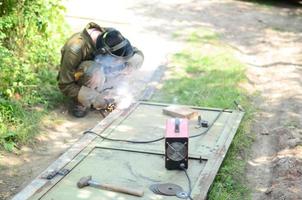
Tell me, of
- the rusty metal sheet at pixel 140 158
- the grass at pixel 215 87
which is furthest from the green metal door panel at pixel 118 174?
the grass at pixel 215 87

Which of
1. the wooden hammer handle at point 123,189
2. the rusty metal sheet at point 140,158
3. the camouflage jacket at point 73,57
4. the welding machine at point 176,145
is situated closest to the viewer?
the wooden hammer handle at point 123,189

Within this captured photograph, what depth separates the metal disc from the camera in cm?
444

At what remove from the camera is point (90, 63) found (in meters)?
6.55

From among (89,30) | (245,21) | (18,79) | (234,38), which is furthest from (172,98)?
(245,21)

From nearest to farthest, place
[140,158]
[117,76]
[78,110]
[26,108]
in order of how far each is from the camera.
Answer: [140,158]
[26,108]
[78,110]
[117,76]

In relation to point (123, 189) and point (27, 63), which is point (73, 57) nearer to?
point (27, 63)

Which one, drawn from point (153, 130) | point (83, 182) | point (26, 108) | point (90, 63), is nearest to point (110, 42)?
point (90, 63)

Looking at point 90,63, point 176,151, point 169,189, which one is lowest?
point 169,189

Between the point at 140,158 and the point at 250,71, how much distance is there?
4127 mm

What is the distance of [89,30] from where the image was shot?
21.6ft

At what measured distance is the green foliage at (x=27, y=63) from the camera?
615 cm

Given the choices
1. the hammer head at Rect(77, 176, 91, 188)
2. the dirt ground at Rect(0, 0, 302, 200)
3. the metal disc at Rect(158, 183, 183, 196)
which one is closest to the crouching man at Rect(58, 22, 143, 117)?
the dirt ground at Rect(0, 0, 302, 200)

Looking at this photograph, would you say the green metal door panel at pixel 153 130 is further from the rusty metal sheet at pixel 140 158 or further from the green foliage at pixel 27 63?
the green foliage at pixel 27 63

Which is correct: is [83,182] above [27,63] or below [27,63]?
below
